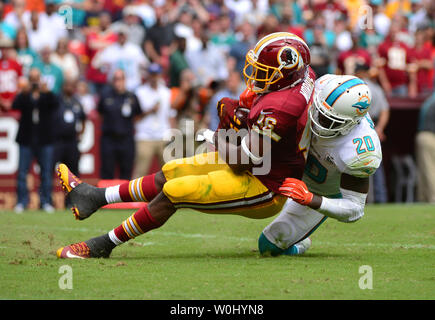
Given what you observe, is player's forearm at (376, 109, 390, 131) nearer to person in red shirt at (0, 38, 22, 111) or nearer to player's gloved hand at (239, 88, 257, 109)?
person in red shirt at (0, 38, 22, 111)

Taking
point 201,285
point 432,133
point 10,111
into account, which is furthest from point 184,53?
point 201,285

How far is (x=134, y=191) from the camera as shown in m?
5.32

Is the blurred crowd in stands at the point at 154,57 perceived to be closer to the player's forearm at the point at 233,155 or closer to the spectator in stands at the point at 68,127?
the spectator in stands at the point at 68,127

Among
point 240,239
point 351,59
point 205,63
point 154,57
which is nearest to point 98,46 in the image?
point 154,57

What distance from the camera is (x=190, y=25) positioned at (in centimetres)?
1345

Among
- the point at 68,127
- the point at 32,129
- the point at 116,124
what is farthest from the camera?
the point at 116,124

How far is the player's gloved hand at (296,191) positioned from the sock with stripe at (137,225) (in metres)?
0.90

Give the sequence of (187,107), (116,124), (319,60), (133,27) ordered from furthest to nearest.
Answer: (133,27) → (187,107) → (319,60) → (116,124)

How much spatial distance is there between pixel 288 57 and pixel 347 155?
29.6 inches

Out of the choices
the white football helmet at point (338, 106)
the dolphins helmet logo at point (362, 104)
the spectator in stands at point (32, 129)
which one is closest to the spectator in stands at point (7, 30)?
the spectator in stands at point (32, 129)

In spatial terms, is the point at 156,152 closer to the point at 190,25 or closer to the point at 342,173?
the point at 190,25

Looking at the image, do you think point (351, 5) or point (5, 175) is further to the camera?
point (351, 5)

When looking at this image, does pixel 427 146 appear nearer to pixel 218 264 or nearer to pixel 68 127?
pixel 68 127
